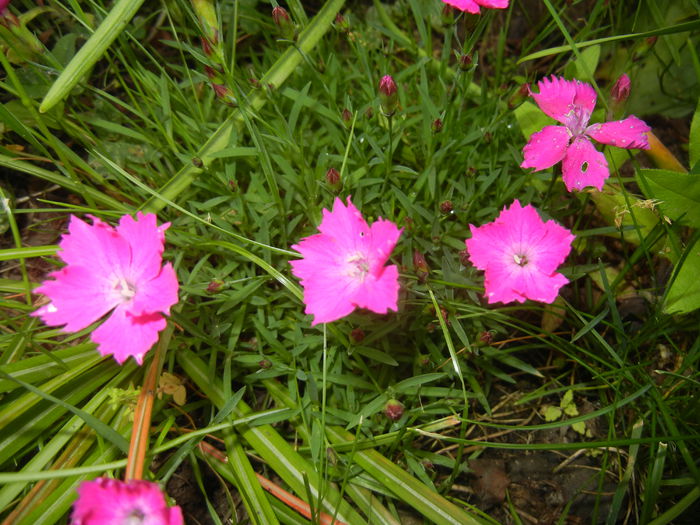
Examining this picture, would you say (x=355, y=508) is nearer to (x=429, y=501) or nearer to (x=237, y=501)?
(x=429, y=501)

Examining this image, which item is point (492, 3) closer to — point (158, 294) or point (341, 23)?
point (341, 23)

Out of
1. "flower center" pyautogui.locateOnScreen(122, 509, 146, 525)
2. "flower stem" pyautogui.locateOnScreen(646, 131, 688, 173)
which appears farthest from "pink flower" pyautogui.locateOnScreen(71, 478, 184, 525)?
"flower stem" pyautogui.locateOnScreen(646, 131, 688, 173)

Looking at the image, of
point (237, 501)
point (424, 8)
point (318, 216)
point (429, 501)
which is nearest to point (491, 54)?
point (424, 8)

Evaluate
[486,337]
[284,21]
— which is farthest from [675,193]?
[284,21]

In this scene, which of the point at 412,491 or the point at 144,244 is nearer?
the point at 144,244

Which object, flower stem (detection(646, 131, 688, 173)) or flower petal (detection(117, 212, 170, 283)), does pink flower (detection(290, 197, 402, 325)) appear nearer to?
flower petal (detection(117, 212, 170, 283))

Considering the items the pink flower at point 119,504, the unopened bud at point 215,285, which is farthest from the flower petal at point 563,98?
the pink flower at point 119,504
